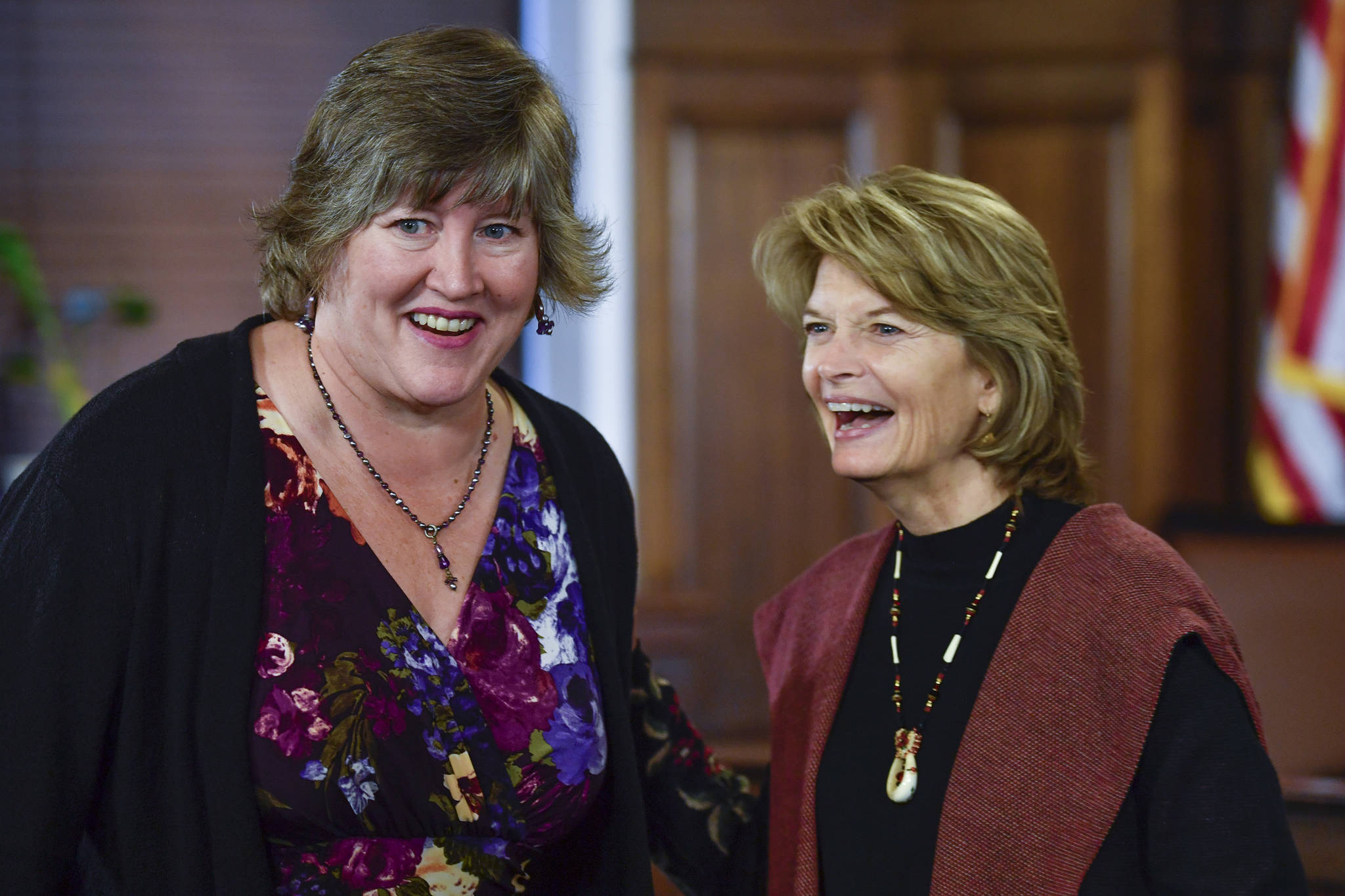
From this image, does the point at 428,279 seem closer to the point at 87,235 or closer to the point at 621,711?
the point at 621,711

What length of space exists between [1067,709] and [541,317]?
758mm

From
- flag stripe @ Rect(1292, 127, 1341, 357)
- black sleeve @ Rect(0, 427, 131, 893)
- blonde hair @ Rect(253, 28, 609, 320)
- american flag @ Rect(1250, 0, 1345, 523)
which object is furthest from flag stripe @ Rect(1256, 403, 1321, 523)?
black sleeve @ Rect(0, 427, 131, 893)

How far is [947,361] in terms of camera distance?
1.47 meters

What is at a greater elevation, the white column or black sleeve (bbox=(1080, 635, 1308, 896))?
the white column

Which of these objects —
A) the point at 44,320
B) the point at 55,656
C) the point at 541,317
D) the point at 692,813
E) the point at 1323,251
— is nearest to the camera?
the point at 55,656

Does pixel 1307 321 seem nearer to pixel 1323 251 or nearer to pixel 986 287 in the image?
pixel 1323 251

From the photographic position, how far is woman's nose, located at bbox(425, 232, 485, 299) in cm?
139

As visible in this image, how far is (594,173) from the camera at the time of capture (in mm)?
3514

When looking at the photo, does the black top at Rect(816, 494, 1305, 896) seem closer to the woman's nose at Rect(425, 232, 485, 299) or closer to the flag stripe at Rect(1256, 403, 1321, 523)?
the woman's nose at Rect(425, 232, 485, 299)

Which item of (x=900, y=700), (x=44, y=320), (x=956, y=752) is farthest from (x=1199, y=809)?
(x=44, y=320)

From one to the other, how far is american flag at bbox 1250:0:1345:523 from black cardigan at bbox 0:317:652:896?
8.88 ft

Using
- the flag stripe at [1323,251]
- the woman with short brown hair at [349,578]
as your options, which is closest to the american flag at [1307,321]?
the flag stripe at [1323,251]

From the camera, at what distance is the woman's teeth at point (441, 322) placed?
1425 millimetres

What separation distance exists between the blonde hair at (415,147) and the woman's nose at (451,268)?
0.16ft
